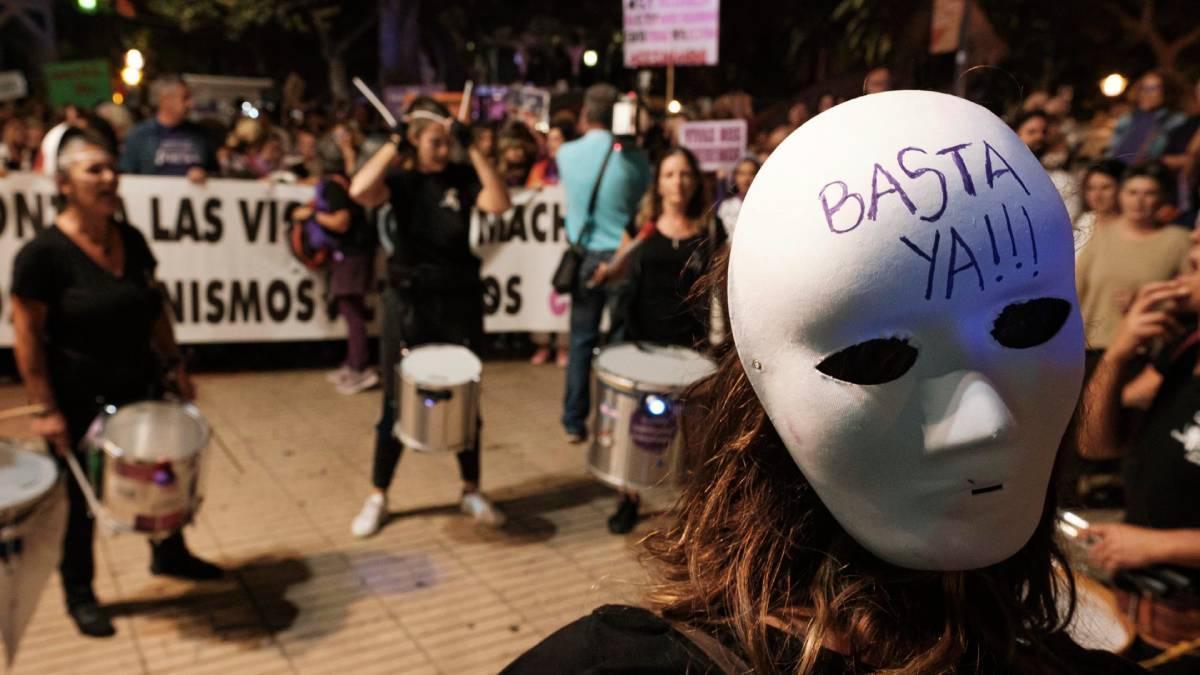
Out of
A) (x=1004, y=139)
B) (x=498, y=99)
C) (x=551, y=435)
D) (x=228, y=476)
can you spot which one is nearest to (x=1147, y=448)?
(x=1004, y=139)

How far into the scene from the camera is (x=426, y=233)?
4680 millimetres

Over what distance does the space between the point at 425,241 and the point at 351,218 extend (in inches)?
108

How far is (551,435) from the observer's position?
6.56 metres

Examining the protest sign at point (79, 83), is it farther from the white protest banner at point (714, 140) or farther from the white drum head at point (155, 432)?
the white drum head at point (155, 432)

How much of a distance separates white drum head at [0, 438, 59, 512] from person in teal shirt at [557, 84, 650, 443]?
3.60 m

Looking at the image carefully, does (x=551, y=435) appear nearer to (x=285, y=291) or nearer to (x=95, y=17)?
(x=285, y=291)

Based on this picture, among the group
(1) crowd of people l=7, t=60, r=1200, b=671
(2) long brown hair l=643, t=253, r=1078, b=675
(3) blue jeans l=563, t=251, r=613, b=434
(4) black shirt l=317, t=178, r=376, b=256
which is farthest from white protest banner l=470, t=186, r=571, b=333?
(2) long brown hair l=643, t=253, r=1078, b=675

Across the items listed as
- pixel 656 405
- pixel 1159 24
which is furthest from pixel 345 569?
pixel 1159 24

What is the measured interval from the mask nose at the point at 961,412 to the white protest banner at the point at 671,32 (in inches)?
247

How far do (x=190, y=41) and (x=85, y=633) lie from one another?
3942 cm

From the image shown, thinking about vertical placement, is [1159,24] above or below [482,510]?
above

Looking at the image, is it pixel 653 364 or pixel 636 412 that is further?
pixel 653 364

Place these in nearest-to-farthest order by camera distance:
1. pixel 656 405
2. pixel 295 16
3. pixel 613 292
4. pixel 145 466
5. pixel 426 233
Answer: pixel 145 466
pixel 656 405
pixel 426 233
pixel 613 292
pixel 295 16

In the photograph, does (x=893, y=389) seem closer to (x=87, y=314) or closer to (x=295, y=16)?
(x=87, y=314)
